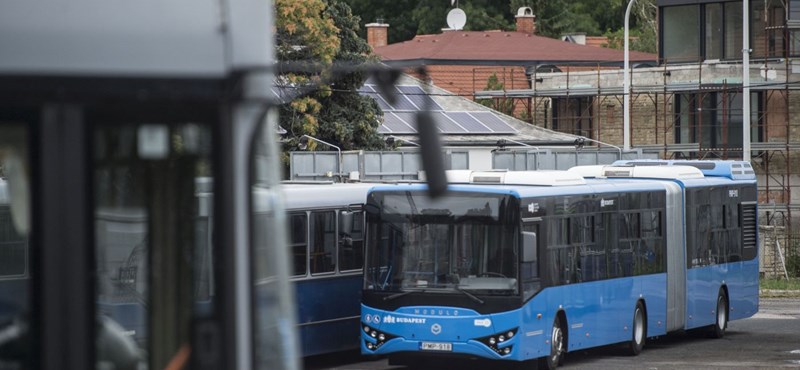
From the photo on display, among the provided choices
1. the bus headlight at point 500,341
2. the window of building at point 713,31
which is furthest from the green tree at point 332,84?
the window of building at point 713,31

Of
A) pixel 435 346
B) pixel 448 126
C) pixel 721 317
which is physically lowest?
pixel 721 317

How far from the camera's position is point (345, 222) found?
23.2 metres

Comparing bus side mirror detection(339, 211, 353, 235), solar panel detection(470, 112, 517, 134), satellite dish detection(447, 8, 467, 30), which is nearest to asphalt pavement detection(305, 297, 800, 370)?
bus side mirror detection(339, 211, 353, 235)

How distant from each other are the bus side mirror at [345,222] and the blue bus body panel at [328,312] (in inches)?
25.1

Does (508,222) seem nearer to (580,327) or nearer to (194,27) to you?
(580,327)

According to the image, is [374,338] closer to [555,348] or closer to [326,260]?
[326,260]

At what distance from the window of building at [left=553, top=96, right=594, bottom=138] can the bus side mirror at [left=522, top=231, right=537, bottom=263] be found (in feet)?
135

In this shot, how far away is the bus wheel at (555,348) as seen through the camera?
70.9 feet

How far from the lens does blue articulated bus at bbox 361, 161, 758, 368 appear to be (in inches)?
818

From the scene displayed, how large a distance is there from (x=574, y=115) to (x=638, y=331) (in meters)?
39.0

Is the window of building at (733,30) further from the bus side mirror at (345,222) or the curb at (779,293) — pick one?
the bus side mirror at (345,222)

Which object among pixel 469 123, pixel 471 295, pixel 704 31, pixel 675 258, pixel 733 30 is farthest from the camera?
pixel 704 31

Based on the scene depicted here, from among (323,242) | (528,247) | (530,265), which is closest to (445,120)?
(323,242)

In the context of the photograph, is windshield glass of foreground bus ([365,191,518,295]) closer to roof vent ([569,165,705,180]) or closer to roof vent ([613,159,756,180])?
roof vent ([569,165,705,180])
